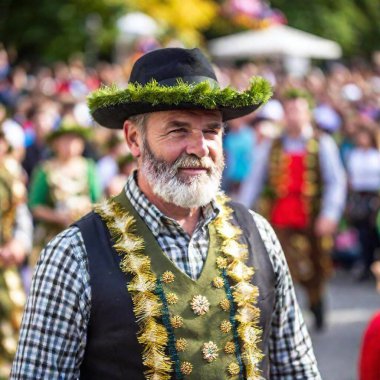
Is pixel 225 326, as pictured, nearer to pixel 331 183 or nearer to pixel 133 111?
pixel 133 111

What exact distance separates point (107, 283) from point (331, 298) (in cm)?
796

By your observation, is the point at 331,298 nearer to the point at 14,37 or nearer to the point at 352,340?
the point at 352,340

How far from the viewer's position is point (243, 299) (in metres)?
3.06

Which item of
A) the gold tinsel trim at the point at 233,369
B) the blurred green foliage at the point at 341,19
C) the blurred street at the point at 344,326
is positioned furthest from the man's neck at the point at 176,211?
the blurred green foliage at the point at 341,19

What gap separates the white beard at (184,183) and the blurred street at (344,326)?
14.2 feet

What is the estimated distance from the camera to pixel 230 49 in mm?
24828

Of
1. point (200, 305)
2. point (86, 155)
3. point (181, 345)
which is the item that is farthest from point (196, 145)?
point (86, 155)

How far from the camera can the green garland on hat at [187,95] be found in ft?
9.83

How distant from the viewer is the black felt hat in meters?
3.01

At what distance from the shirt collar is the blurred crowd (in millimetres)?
444

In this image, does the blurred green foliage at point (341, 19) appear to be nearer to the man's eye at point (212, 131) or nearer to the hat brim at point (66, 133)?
the hat brim at point (66, 133)

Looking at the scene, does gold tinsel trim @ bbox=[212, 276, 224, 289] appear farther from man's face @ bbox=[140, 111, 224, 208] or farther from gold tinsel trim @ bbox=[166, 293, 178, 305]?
man's face @ bbox=[140, 111, 224, 208]

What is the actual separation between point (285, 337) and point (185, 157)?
0.73 metres

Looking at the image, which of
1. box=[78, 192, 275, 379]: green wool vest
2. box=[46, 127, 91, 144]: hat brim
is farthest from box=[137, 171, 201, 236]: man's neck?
box=[46, 127, 91, 144]: hat brim
